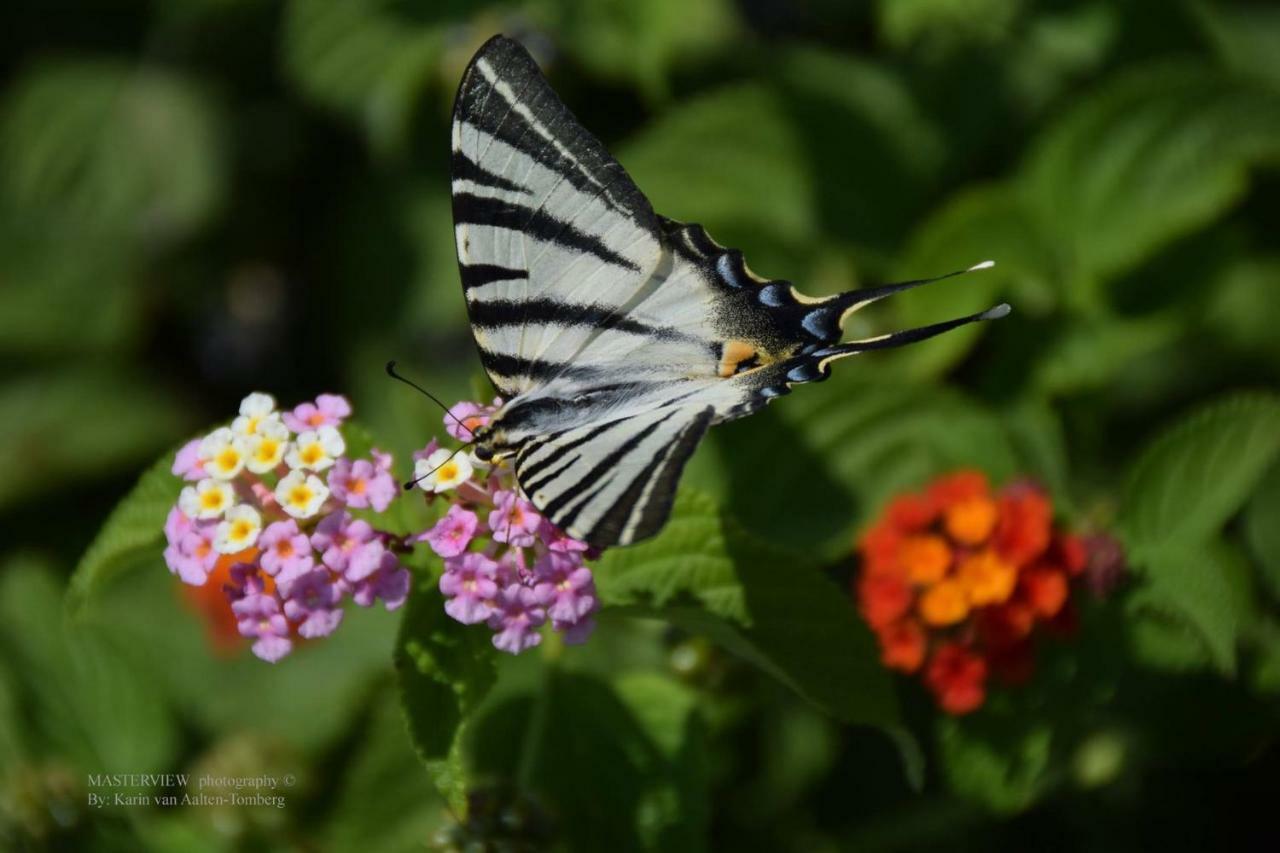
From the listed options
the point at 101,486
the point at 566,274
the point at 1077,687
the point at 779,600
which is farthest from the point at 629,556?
the point at 101,486

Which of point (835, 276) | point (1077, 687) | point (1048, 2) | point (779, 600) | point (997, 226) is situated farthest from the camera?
point (1048, 2)

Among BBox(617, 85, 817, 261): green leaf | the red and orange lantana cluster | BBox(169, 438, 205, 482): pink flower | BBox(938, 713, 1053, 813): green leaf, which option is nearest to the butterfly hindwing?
BBox(169, 438, 205, 482): pink flower

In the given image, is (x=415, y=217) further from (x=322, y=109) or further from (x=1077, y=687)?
(x=1077, y=687)

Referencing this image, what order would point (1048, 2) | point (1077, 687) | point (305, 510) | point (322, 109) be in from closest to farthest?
1. point (305, 510)
2. point (1077, 687)
3. point (1048, 2)
4. point (322, 109)

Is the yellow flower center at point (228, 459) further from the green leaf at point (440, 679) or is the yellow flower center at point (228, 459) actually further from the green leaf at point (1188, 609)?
the green leaf at point (1188, 609)

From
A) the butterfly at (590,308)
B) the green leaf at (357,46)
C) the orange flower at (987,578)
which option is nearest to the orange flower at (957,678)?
the orange flower at (987,578)

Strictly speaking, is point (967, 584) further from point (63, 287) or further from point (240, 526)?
point (63, 287)
